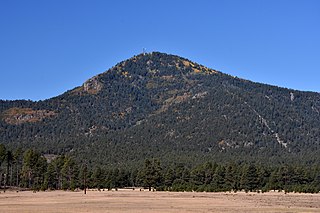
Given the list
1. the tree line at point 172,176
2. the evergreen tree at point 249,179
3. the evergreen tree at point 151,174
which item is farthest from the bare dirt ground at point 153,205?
the evergreen tree at point 151,174

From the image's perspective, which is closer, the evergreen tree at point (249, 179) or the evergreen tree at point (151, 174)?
the evergreen tree at point (249, 179)

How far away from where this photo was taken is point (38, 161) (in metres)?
164

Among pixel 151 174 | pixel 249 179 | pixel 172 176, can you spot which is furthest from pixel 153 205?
pixel 172 176

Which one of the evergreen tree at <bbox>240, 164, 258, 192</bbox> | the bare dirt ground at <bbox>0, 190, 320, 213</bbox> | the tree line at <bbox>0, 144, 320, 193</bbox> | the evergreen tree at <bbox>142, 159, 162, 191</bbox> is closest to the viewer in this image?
the bare dirt ground at <bbox>0, 190, 320, 213</bbox>

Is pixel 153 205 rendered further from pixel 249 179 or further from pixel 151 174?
pixel 151 174

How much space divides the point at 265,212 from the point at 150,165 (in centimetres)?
10652

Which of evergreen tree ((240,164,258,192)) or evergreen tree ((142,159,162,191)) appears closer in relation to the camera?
evergreen tree ((240,164,258,192))

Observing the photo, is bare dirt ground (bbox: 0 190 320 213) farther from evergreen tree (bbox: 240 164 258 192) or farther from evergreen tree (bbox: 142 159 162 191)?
evergreen tree (bbox: 142 159 162 191)

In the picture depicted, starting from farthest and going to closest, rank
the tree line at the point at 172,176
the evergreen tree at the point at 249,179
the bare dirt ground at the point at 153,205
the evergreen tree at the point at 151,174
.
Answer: the evergreen tree at the point at 151,174, the tree line at the point at 172,176, the evergreen tree at the point at 249,179, the bare dirt ground at the point at 153,205

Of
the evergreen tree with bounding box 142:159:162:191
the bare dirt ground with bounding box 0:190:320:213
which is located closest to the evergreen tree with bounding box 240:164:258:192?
the evergreen tree with bounding box 142:159:162:191

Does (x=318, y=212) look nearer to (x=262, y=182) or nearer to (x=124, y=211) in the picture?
(x=124, y=211)

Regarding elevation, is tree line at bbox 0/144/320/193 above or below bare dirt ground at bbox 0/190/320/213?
above

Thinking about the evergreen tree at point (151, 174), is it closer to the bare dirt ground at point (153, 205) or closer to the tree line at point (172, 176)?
the tree line at point (172, 176)

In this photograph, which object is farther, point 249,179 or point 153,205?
point 249,179
